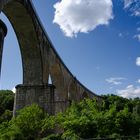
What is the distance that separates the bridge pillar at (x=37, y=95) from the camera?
19.8 metres

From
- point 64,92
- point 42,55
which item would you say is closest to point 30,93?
point 42,55

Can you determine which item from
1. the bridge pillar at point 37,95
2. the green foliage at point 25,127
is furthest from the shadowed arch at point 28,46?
the green foliage at point 25,127

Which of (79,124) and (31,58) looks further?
(31,58)

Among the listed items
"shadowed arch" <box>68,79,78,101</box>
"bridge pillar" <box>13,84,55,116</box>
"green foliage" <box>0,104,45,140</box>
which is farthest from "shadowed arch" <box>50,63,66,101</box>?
"green foliage" <box>0,104,45,140</box>

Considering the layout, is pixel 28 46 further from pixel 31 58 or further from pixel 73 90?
pixel 73 90

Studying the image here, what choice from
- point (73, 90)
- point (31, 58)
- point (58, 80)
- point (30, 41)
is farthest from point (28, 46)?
point (73, 90)

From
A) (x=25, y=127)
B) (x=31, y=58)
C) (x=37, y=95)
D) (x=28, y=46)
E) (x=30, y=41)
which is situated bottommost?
(x=25, y=127)

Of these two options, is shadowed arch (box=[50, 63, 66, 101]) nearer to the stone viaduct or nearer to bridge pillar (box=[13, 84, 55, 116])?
the stone viaduct

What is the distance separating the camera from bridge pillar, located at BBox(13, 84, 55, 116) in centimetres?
1975

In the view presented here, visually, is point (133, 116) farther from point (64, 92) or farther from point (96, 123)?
point (64, 92)

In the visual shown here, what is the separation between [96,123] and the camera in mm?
13672

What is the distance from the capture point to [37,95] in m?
19.9

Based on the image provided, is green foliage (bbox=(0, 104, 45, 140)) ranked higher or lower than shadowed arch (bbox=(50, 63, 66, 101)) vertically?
lower

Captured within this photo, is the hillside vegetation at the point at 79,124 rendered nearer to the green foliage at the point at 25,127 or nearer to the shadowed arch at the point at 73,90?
the green foliage at the point at 25,127
